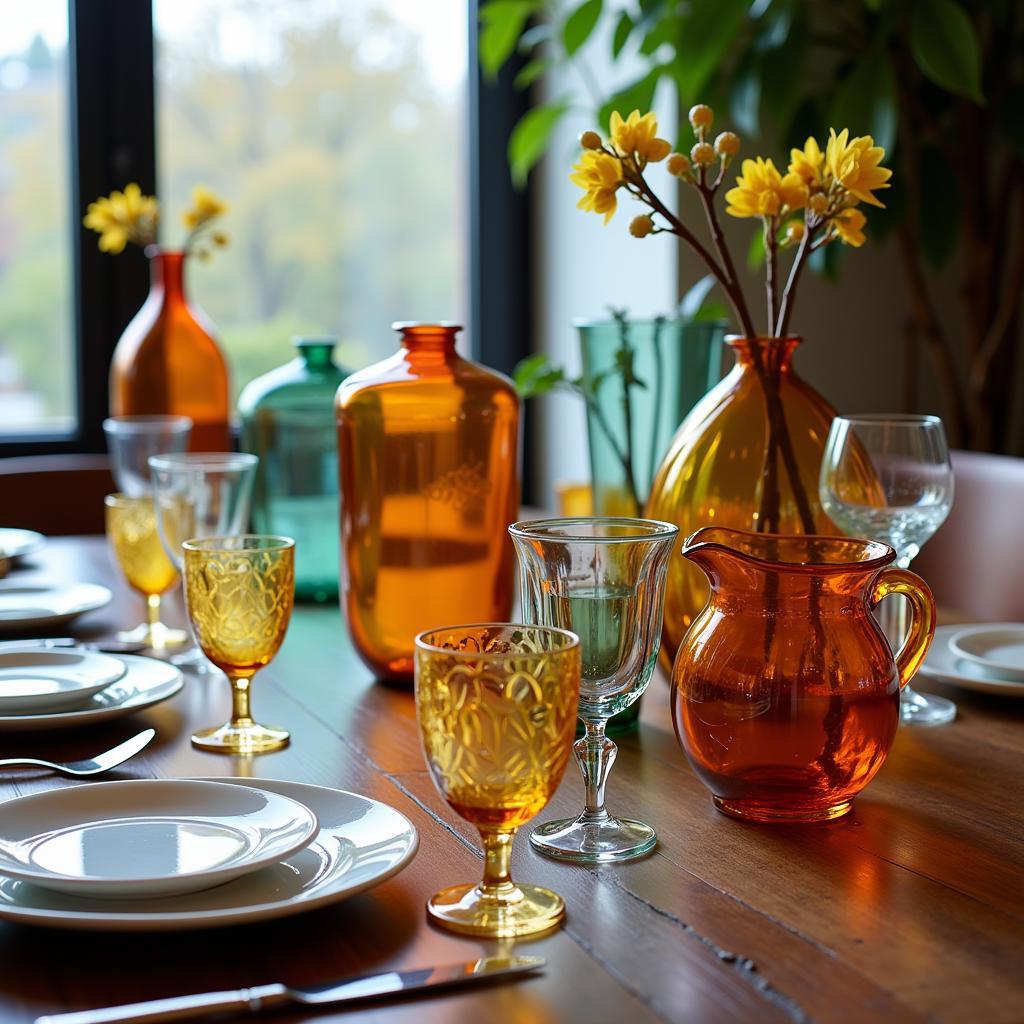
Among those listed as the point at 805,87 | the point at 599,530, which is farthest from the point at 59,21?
the point at 599,530

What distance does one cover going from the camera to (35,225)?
3182 millimetres

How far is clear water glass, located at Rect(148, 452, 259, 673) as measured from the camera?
4.31 feet

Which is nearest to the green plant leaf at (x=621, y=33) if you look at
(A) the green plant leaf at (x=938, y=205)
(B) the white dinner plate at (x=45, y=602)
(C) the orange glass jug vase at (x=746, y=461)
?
(A) the green plant leaf at (x=938, y=205)

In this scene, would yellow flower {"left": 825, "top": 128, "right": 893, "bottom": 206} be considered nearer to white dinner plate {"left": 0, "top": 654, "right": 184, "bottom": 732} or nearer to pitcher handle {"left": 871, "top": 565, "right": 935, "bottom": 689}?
pitcher handle {"left": 871, "top": 565, "right": 935, "bottom": 689}

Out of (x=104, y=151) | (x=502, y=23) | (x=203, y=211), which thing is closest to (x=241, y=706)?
(x=203, y=211)

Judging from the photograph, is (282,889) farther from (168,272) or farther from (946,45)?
(946,45)

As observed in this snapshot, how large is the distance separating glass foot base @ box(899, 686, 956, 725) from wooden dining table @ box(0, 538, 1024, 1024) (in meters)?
0.04

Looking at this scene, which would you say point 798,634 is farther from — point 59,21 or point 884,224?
point 59,21

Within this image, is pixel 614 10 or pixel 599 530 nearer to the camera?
pixel 599 530

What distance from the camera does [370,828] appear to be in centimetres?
78

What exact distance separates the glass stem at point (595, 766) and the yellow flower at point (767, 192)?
350 millimetres

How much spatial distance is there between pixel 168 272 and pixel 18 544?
0.45 metres

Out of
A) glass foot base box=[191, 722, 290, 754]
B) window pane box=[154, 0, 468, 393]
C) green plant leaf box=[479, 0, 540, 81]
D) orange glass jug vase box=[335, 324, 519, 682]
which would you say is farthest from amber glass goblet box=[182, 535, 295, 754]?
window pane box=[154, 0, 468, 393]

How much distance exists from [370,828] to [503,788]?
0.46 feet
